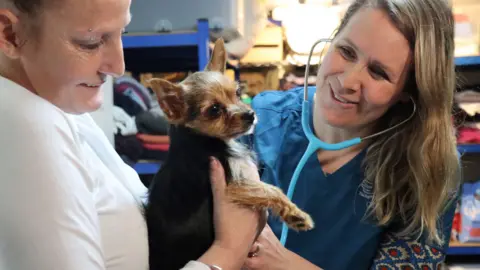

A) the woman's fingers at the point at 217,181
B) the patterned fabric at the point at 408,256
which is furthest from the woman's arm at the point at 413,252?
the woman's fingers at the point at 217,181

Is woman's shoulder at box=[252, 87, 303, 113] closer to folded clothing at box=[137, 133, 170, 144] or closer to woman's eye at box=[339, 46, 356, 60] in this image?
woman's eye at box=[339, 46, 356, 60]

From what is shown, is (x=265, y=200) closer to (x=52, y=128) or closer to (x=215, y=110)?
(x=215, y=110)

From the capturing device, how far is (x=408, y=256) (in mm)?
1190

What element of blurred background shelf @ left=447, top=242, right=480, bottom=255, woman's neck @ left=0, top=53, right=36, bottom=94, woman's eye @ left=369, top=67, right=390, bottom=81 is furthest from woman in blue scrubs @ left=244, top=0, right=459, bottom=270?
blurred background shelf @ left=447, top=242, right=480, bottom=255

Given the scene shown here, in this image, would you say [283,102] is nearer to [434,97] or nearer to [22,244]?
[434,97]

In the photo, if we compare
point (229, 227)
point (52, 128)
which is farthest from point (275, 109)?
point (52, 128)

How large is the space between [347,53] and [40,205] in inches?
33.0

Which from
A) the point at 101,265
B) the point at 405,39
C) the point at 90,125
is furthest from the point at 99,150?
the point at 405,39

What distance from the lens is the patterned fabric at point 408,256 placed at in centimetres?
118

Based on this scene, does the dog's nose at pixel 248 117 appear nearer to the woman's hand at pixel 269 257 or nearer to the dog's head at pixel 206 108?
the dog's head at pixel 206 108

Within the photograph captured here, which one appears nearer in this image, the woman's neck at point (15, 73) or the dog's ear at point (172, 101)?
the woman's neck at point (15, 73)

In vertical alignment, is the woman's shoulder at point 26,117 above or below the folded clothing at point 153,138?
above

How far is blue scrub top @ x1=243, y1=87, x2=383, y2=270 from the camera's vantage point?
48.8 inches

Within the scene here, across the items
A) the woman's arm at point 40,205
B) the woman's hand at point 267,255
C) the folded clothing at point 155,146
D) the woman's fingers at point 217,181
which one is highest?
the woman's arm at point 40,205
